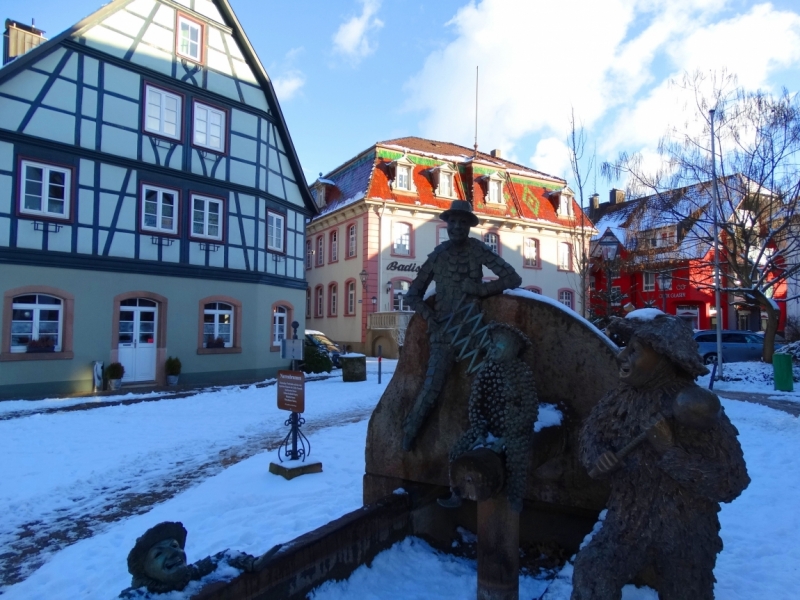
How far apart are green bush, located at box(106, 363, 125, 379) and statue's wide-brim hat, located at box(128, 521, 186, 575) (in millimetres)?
12675

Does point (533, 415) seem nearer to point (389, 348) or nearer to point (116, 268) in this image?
point (116, 268)

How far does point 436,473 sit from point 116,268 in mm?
12626

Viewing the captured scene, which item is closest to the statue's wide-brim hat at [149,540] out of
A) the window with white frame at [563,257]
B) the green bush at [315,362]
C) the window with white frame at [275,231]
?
the green bush at [315,362]

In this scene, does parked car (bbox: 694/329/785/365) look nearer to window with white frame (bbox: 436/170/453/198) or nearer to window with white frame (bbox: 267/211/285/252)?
window with white frame (bbox: 436/170/453/198)

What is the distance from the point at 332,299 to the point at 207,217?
41.9 ft

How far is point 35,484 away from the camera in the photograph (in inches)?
237

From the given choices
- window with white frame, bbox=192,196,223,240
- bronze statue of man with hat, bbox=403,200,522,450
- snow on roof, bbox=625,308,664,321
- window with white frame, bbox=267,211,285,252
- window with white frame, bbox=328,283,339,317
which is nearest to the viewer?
snow on roof, bbox=625,308,664,321

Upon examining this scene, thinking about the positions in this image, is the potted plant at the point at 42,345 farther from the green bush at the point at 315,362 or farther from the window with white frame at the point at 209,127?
the green bush at the point at 315,362

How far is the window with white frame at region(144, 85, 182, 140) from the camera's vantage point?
1467 centimetres

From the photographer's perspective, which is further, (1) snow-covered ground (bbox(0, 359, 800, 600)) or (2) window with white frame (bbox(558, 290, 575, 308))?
(2) window with white frame (bbox(558, 290, 575, 308))

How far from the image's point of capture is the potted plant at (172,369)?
14.6m

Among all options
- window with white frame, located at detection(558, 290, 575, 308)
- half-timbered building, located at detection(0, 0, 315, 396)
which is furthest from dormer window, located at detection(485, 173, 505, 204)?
half-timbered building, located at detection(0, 0, 315, 396)

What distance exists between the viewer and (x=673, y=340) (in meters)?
1.99

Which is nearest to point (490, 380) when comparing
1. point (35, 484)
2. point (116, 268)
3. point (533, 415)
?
point (533, 415)
